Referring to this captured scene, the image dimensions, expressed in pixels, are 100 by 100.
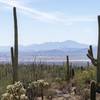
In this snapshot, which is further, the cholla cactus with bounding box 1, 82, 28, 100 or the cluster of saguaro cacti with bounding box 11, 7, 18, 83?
the cluster of saguaro cacti with bounding box 11, 7, 18, 83

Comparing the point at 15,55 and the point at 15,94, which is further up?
the point at 15,55

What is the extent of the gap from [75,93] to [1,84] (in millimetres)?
3816

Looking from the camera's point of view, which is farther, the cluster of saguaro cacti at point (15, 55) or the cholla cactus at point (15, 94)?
the cluster of saguaro cacti at point (15, 55)

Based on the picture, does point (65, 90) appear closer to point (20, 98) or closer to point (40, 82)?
point (40, 82)

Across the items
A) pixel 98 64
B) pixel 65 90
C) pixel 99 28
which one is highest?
pixel 99 28

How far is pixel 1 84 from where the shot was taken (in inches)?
864

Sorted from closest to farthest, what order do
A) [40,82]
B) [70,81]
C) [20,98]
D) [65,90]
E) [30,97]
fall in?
[20,98] → [40,82] → [30,97] → [65,90] → [70,81]

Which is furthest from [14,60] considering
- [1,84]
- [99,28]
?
[99,28]

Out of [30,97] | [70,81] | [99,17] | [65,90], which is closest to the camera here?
[30,97]

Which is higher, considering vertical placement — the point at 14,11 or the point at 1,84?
the point at 14,11

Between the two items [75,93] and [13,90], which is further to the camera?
[75,93]

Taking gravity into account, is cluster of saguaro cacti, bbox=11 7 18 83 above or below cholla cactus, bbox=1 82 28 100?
above

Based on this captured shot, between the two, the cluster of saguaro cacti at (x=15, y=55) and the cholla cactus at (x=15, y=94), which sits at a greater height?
the cluster of saguaro cacti at (x=15, y=55)

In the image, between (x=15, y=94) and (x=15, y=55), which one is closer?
(x=15, y=94)
